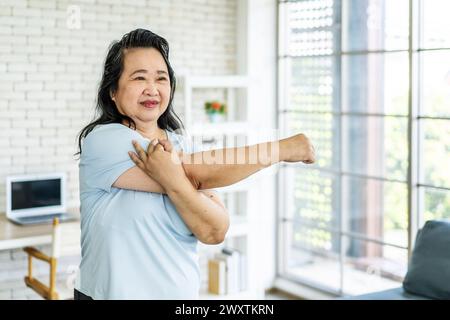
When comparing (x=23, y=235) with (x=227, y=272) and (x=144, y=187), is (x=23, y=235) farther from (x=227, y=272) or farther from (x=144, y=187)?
(x=144, y=187)

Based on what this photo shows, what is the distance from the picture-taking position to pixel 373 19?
14.7 ft

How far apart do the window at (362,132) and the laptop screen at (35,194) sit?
5.96ft

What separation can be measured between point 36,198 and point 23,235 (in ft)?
1.69

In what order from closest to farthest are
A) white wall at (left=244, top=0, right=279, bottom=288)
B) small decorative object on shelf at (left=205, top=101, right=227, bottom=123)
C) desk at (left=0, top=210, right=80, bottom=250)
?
desk at (left=0, top=210, right=80, bottom=250)
small decorative object on shelf at (left=205, top=101, right=227, bottom=123)
white wall at (left=244, top=0, right=279, bottom=288)

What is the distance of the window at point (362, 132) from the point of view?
412cm

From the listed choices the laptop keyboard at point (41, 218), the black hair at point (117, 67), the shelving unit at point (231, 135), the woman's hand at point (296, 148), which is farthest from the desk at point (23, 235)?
the woman's hand at point (296, 148)

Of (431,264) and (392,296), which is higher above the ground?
(431,264)

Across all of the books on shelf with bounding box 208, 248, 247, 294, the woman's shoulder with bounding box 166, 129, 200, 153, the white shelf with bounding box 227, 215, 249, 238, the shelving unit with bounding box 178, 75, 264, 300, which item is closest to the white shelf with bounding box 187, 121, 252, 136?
the shelving unit with bounding box 178, 75, 264, 300

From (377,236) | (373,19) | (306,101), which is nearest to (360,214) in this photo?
(377,236)

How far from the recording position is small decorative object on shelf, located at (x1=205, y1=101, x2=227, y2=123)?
16.5ft

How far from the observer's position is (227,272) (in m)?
4.80

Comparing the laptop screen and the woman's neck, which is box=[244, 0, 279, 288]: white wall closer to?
the laptop screen

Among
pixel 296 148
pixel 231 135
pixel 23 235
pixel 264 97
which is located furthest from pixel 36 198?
pixel 296 148

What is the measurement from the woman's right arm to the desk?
107 inches
